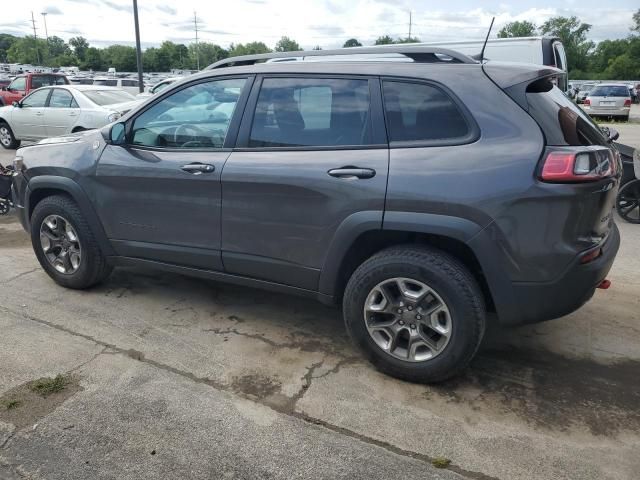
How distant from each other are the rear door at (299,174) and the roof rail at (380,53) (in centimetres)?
36

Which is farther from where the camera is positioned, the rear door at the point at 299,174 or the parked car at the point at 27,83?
the parked car at the point at 27,83

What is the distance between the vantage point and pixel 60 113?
11.3 m

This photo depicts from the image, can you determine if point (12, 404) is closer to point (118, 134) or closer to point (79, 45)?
point (118, 134)

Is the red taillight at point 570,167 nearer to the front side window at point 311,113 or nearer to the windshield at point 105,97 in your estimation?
the front side window at point 311,113

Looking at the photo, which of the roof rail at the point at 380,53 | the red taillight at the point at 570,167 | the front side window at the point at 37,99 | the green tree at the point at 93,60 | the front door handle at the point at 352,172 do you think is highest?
the roof rail at the point at 380,53

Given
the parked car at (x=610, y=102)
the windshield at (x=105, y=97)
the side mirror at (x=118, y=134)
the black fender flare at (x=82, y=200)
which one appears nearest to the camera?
the side mirror at (x=118, y=134)

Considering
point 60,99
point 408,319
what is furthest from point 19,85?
point 408,319

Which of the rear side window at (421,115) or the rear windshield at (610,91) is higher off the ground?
the rear side window at (421,115)

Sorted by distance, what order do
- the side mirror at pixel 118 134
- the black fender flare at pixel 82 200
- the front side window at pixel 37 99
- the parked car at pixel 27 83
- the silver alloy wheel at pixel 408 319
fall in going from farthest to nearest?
the parked car at pixel 27 83 → the front side window at pixel 37 99 → the black fender flare at pixel 82 200 → the side mirror at pixel 118 134 → the silver alloy wheel at pixel 408 319

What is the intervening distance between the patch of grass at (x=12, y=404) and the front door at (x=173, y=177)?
1335 millimetres

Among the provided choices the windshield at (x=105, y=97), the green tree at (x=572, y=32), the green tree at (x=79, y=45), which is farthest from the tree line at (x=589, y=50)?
the green tree at (x=79, y=45)

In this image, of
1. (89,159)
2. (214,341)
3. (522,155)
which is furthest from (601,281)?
(89,159)

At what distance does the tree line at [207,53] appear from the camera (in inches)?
2883

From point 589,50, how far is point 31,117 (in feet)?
313
